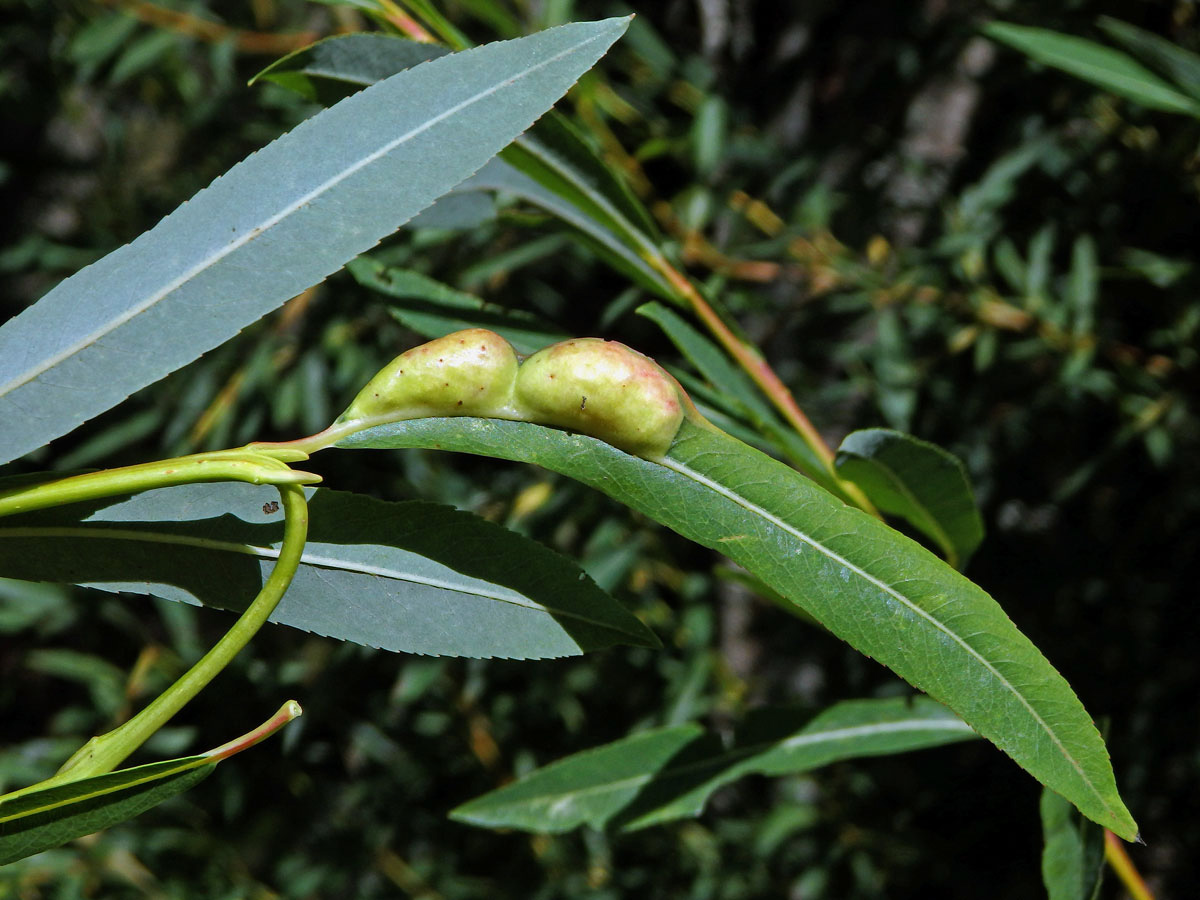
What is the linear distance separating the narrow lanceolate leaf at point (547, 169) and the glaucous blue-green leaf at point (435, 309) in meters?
0.08

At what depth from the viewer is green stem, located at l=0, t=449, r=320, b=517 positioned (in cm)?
38

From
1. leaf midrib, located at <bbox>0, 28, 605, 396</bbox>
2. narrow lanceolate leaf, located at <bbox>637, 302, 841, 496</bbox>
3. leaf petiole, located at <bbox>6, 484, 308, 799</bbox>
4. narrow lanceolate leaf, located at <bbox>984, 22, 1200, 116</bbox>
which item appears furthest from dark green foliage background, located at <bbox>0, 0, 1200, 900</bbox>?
leaf petiole, located at <bbox>6, 484, 308, 799</bbox>

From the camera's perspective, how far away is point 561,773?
73 centimetres

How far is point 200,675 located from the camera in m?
0.38

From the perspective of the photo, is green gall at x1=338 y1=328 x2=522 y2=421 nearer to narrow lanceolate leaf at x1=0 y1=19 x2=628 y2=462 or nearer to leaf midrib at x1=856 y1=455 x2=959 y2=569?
narrow lanceolate leaf at x1=0 y1=19 x2=628 y2=462

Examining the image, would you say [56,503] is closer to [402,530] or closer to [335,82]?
[402,530]

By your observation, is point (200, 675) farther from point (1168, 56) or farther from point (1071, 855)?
point (1168, 56)

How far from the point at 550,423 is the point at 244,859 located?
1.36 meters

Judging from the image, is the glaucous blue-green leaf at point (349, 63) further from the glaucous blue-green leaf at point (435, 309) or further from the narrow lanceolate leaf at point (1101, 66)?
the narrow lanceolate leaf at point (1101, 66)

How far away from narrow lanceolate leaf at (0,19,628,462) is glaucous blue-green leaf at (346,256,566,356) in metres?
0.18

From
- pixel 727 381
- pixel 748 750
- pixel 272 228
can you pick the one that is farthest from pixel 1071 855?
pixel 272 228

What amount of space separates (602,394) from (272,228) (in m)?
0.17

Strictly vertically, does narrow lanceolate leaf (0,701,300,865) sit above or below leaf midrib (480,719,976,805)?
above

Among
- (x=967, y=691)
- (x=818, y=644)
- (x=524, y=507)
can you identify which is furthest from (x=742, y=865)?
(x=967, y=691)
